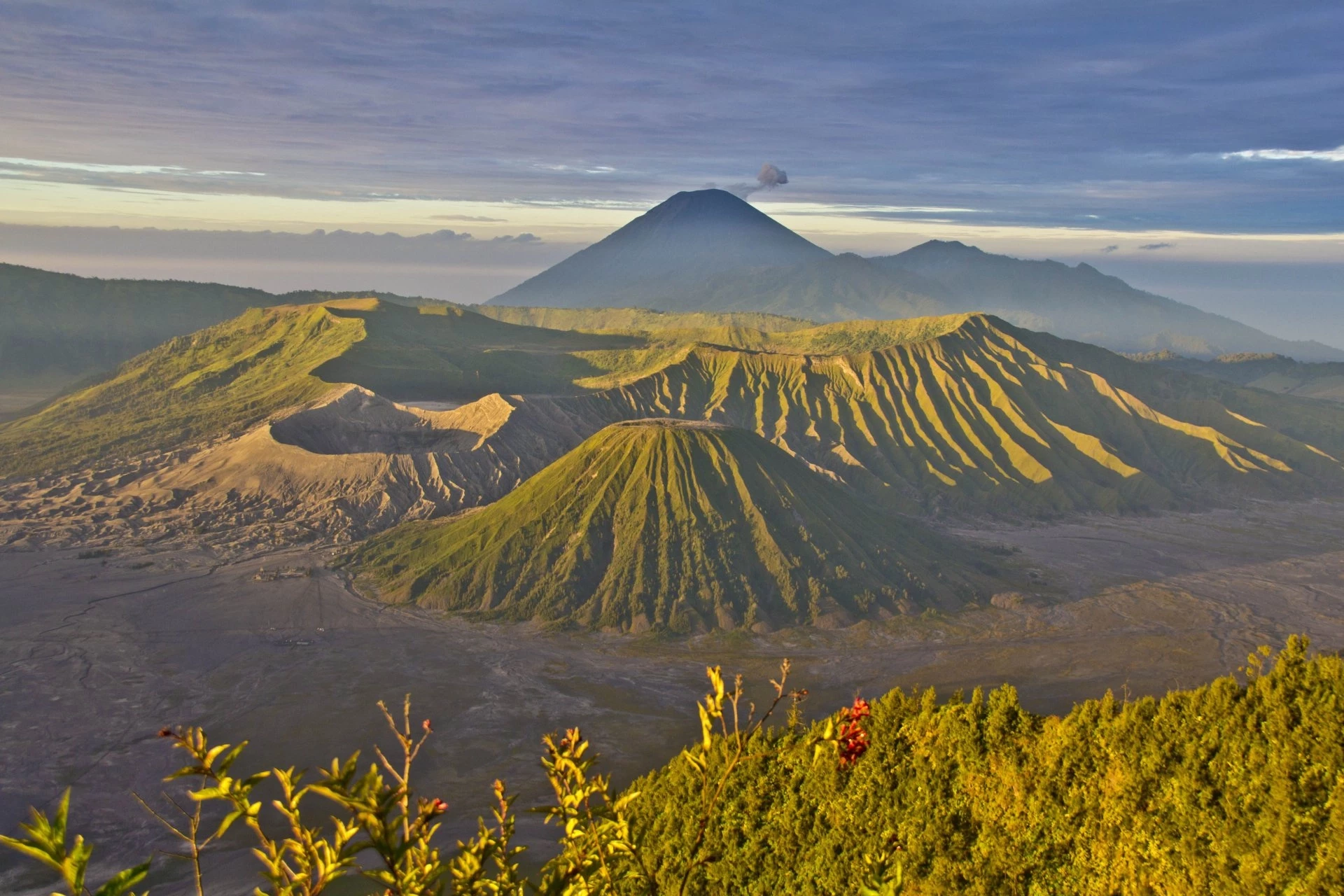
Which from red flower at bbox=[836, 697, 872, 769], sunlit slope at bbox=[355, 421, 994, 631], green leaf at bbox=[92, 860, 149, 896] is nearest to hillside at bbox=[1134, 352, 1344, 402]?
sunlit slope at bbox=[355, 421, 994, 631]

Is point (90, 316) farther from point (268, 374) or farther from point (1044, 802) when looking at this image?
point (1044, 802)

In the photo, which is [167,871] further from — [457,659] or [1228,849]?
[1228,849]

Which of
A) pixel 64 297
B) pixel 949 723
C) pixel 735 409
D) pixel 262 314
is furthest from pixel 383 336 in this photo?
pixel 949 723

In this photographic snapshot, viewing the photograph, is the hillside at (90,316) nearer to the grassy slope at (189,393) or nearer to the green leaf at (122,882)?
the grassy slope at (189,393)

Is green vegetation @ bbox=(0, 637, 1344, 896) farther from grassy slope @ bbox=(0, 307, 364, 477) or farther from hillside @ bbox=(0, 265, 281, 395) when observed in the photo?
hillside @ bbox=(0, 265, 281, 395)

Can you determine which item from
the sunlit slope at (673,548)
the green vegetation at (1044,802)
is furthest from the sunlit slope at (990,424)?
the green vegetation at (1044,802)

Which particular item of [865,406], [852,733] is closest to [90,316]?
[865,406]
